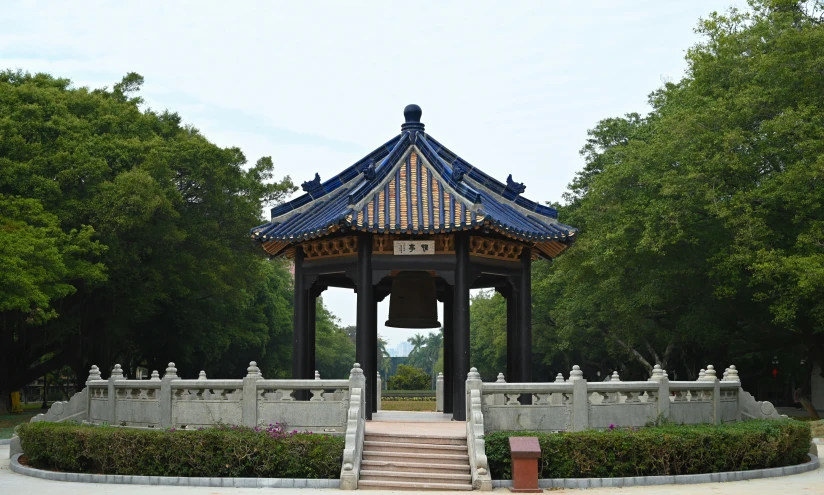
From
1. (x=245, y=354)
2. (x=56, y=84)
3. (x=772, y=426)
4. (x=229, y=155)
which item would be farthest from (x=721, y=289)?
(x=245, y=354)

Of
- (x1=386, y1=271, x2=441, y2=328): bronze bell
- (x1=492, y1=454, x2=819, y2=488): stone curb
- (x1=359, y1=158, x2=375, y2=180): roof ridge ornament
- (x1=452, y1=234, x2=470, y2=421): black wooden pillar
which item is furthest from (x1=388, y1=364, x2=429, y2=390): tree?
(x1=492, y1=454, x2=819, y2=488): stone curb

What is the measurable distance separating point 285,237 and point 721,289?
19.4 metres

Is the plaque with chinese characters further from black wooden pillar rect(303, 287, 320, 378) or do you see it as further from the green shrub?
the green shrub

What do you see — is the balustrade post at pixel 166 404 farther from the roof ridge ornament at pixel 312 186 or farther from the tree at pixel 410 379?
the tree at pixel 410 379

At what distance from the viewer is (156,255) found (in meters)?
40.6

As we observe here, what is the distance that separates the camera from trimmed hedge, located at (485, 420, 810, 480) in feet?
52.9

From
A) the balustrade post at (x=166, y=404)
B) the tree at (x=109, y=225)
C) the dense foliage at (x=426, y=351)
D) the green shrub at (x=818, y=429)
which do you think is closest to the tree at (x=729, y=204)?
the green shrub at (x=818, y=429)

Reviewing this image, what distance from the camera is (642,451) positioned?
53.8 feet

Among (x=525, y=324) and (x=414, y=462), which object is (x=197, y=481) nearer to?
(x=414, y=462)

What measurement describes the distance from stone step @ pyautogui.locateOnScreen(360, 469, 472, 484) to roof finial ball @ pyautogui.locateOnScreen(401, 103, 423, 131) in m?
9.88

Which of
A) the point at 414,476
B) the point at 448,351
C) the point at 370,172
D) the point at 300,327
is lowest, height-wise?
the point at 414,476

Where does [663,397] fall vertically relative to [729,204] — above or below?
below

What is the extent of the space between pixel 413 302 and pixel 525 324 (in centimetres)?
303

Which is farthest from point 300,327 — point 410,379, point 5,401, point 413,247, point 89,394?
point 5,401
